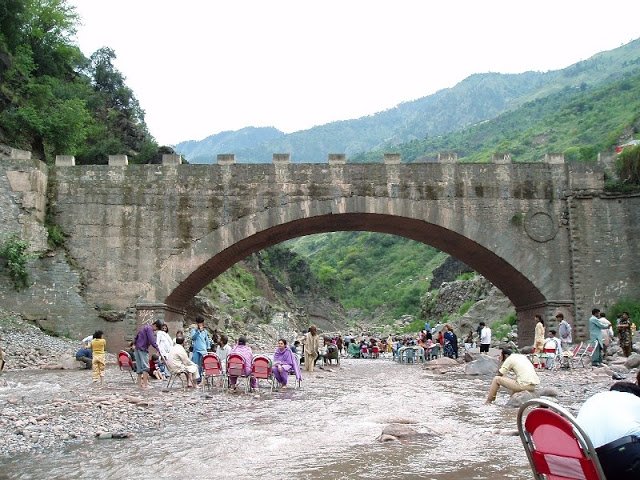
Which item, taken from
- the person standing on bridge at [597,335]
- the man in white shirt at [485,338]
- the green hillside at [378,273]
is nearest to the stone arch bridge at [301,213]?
the man in white shirt at [485,338]

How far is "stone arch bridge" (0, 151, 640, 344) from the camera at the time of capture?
20781mm

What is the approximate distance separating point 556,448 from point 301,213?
1749 centimetres

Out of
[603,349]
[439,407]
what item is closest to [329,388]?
[439,407]

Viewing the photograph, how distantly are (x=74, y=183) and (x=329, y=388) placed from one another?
11543mm

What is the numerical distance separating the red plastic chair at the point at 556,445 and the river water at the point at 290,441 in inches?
88.1

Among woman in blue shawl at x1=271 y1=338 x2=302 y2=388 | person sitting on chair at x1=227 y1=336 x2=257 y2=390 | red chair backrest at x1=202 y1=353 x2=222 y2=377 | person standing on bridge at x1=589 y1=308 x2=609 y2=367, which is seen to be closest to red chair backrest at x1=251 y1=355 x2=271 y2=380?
person sitting on chair at x1=227 y1=336 x2=257 y2=390

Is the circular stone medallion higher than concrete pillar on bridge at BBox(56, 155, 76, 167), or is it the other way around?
concrete pillar on bridge at BBox(56, 155, 76, 167)

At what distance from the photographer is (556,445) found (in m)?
3.54

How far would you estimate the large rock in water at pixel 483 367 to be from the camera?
55.7 feet

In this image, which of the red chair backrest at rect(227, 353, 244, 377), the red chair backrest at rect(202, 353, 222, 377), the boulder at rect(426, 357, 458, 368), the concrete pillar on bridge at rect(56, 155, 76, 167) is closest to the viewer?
the red chair backrest at rect(227, 353, 244, 377)

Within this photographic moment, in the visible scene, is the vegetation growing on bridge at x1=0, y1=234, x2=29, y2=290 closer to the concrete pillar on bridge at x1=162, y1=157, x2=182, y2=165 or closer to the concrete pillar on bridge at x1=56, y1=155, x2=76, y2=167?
the concrete pillar on bridge at x1=56, y1=155, x2=76, y2=167

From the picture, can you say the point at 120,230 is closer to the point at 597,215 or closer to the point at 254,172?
the point at 254,172

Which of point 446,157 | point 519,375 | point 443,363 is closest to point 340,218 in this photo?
point 446,157

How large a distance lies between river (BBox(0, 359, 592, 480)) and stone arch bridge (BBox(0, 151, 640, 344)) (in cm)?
757
